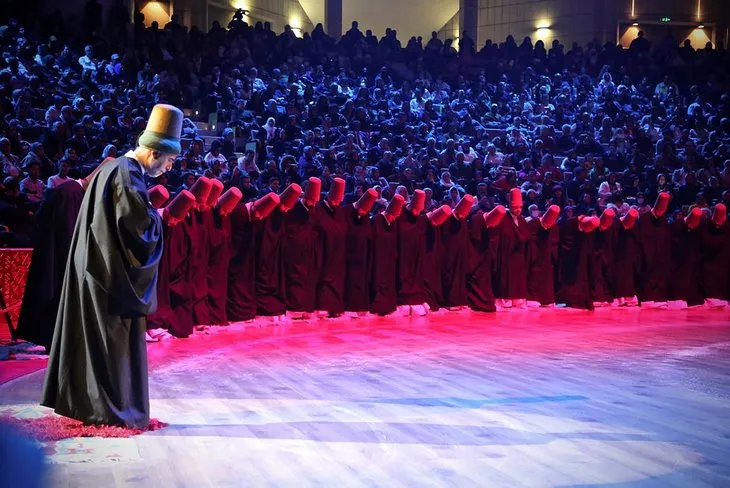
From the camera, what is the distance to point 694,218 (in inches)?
560

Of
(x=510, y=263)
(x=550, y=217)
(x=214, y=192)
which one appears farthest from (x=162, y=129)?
(x=550, y=217)

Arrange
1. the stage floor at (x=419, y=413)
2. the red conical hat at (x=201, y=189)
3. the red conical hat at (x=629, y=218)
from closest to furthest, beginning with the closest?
1. the stage floor at (x=419, y=413)
2. the red conical hat at (x=201, y=189)
3. the red conical hat at (x=629, y=218)

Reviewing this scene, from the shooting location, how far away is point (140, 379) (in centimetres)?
499

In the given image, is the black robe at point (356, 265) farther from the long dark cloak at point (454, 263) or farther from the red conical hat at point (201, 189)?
the red conical hat at point (201, 189)

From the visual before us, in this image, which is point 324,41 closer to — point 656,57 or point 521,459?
→ point 656,57

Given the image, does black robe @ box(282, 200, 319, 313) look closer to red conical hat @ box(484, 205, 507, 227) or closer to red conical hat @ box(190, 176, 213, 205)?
red conical hat @ box(190, 176, 213, 205)

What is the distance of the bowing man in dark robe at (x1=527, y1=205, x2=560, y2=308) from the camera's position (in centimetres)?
1349

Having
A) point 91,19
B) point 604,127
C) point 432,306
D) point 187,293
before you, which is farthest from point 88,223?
point 604,127

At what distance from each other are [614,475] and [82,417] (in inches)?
114

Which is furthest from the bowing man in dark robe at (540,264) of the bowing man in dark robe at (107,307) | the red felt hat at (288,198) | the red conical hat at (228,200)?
the bowing man in dark robe at (107,307)

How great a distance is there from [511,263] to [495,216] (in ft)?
2.60

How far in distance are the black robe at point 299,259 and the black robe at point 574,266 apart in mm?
4483

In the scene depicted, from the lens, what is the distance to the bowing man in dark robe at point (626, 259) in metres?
14.0

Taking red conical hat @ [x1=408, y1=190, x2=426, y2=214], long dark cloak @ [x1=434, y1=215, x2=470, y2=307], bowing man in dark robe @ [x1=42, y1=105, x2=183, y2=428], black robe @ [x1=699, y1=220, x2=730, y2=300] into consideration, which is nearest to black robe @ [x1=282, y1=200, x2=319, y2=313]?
red conical hat @ [x1=408, y1=190, x2=426, y2=214]
